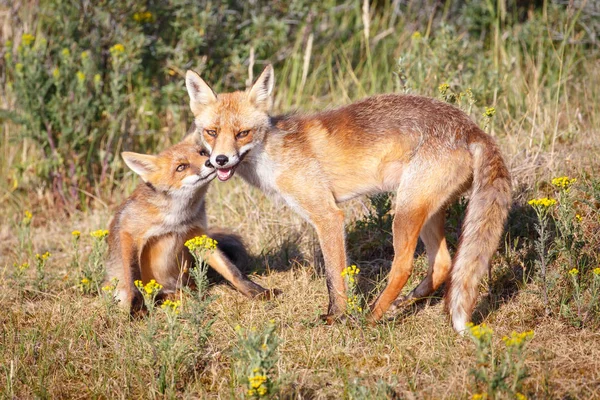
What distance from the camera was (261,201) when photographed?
6.48 metres

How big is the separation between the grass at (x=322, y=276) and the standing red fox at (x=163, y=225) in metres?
0.23

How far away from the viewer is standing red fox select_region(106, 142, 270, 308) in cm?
489

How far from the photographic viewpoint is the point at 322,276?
5.11 metres

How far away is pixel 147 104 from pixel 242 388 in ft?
16.9

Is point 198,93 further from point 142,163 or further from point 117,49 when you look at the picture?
point 117,49

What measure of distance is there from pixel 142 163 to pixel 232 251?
103 cm

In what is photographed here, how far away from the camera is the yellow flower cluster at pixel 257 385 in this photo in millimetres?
2984

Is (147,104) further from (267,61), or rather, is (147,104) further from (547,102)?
(547,102)

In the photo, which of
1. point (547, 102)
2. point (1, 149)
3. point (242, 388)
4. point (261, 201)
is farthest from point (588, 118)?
point (1, 149)

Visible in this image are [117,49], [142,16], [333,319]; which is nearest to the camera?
[333,319]

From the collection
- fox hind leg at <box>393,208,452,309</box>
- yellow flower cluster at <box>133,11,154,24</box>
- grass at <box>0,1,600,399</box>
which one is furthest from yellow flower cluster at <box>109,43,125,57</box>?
fox hind leg at <box>393,208,452,309</box>

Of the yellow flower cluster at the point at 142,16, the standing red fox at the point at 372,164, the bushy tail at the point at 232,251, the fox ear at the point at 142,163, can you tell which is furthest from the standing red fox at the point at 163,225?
the yellow flower cluster at the point at 142,16

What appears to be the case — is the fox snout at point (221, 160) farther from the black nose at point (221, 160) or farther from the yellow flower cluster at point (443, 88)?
the yellow flower cluster at point (443, 88)

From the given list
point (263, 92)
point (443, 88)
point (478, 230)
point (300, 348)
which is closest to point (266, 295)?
point (300, 348)
